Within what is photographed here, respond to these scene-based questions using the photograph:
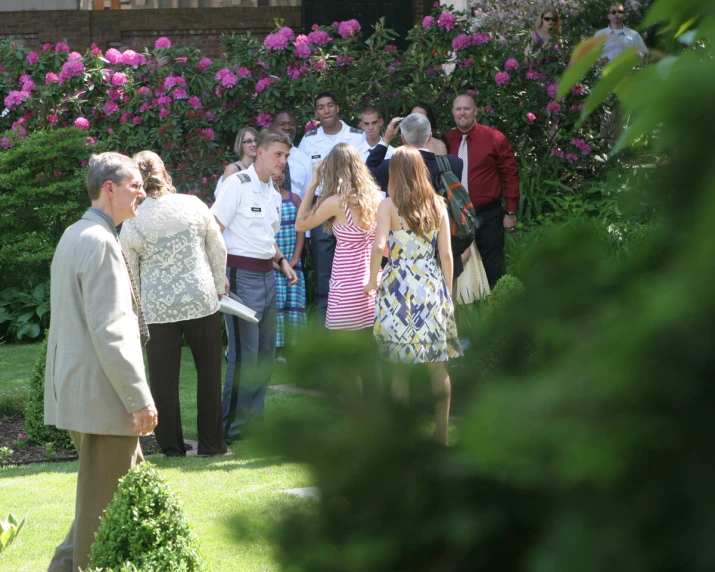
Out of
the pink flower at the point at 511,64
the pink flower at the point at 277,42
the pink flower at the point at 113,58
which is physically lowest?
the pink flower at the point at 113,58

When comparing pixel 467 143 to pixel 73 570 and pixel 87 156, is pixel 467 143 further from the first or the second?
pixel 73 570

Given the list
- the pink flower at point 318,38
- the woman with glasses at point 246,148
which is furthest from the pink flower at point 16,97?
the woman with glasses at point 246,148

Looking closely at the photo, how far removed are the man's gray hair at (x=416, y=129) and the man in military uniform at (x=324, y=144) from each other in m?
1.92

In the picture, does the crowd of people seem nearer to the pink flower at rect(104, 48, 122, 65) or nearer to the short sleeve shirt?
the short sleeve shirt

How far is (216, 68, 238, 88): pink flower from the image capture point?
10930mm

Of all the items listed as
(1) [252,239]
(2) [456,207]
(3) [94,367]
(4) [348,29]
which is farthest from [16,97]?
(3) [94,367]

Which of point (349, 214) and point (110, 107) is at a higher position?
point (110, 107)

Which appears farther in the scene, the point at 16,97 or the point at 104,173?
the point at 16,97

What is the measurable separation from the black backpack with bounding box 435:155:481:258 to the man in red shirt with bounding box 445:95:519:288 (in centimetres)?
183

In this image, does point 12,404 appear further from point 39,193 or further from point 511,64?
point 511,64

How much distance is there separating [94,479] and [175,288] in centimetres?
231

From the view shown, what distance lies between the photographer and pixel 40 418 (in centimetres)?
707

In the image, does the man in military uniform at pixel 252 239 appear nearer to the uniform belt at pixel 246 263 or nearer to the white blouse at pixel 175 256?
the uniform belt at pixel 246 263

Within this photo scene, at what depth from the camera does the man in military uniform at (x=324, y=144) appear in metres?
8.88
